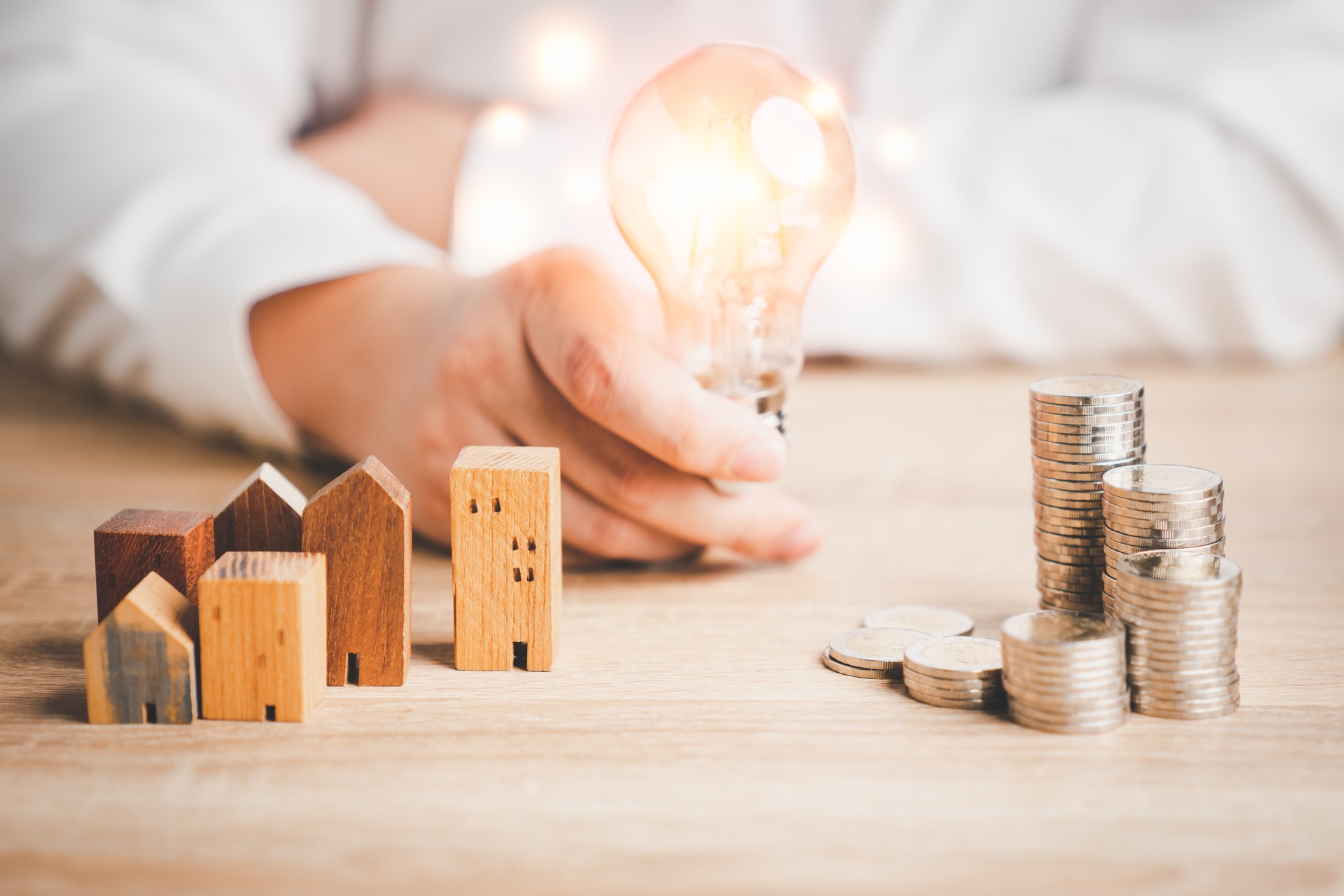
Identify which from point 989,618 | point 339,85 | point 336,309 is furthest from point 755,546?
point 339,85

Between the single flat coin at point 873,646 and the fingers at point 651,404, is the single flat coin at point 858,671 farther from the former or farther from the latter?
the fingers at point 651,404

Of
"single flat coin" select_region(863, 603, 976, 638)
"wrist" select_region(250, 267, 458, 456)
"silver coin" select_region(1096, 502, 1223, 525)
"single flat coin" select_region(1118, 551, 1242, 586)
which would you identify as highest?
"wrist" select_region(250, 267, 458, 456)

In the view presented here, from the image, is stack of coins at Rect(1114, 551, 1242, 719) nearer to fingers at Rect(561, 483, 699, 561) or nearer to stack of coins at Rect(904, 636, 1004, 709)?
stack of coins at Rect(904, 636, 1004, 709)

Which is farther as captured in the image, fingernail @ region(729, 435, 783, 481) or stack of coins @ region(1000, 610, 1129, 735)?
fingernail @ region(729, 435, 783, 481)

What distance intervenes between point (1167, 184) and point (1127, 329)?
5.4 inches

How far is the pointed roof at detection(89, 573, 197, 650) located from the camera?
42 cm

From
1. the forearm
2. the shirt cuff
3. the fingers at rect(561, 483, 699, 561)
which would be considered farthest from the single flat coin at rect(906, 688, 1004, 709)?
the forearm

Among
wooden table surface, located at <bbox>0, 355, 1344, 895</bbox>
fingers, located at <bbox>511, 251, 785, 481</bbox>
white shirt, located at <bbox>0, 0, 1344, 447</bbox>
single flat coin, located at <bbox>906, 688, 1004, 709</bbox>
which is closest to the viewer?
wooden table surface, located at <bbox>0, 355, 1344, 895</bbox>

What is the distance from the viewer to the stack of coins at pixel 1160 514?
1.46ft

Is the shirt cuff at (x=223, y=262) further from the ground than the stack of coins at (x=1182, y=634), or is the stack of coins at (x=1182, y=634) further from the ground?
the shirt cuff at (x=223, y=262)

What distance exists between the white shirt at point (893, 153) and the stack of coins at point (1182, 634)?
2.08 ft

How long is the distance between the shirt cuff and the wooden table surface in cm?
20

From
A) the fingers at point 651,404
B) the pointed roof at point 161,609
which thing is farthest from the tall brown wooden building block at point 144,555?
the fingers at point 651,404

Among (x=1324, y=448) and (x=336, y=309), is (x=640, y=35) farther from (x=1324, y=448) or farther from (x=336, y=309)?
(x=1324, y=448)
